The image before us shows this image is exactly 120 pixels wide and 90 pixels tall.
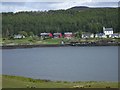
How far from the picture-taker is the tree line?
120000mm

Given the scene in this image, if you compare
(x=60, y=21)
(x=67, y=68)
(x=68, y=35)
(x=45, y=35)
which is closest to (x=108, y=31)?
(x=68, y=35)

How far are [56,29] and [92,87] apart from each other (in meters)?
102

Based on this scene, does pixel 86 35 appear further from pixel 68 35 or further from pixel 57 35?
pixel 57 35

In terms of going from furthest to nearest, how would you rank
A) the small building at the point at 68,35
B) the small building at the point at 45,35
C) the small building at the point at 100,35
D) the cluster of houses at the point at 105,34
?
the small building at the point at 45,35 → the small building at the point at 68,35 → the small building at the point at 100,35 → the cluster of houses at the point at 105,34

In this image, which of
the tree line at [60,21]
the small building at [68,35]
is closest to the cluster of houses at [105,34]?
the small building at [68,35]

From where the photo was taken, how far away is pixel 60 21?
127562mm

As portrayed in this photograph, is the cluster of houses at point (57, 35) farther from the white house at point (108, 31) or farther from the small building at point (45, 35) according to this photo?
the white house at point (108, 31)

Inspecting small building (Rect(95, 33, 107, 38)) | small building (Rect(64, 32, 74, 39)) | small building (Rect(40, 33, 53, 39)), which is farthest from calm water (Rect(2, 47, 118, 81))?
small building (Rect(40, 33, 53, 39))

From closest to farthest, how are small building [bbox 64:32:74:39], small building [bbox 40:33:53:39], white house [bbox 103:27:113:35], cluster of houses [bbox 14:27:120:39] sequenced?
cluster of houses [bbox 14:27:120:39] < small building [bbox 64:32:74:39] < white house [bbox 103:27:113:35] < small building [bbox 40:33:53:39]

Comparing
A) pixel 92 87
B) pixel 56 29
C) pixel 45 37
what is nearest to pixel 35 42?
pixel 45 37

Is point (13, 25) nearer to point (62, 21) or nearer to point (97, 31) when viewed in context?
point (62, 21)

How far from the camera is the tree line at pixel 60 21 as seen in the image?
120m

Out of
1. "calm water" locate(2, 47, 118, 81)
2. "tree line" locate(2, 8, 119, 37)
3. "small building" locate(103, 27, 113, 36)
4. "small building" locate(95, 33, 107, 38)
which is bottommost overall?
"calm water" locate(2, 47, 118, 81)

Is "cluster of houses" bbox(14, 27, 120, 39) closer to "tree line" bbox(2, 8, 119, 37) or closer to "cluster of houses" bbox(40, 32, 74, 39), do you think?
"cluster of houses" bbox(40, 32, 74, 39)
